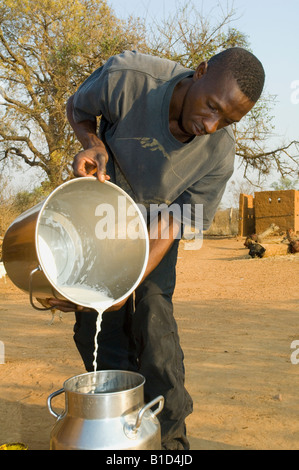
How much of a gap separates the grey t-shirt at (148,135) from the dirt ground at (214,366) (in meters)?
1.08

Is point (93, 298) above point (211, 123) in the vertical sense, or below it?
below

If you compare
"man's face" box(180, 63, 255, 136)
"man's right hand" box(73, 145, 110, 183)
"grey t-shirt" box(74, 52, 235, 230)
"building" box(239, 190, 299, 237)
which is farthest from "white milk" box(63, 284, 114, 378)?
"building" box(239, 190, 299, 237)

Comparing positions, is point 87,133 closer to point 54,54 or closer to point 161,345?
point 161,345

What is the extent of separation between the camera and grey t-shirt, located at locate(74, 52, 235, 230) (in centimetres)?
228

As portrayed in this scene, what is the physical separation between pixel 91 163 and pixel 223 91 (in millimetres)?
607

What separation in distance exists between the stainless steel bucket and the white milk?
0.04 feet

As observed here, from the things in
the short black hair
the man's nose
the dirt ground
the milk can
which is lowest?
the dirt ground

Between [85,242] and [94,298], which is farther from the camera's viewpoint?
[85,242]

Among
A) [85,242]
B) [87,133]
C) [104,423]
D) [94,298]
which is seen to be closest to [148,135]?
[87,133]

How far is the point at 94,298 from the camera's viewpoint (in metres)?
1.98

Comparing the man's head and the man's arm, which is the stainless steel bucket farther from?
the man's head

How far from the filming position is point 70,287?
2.07m
